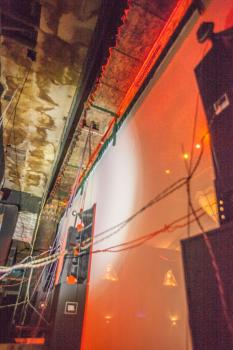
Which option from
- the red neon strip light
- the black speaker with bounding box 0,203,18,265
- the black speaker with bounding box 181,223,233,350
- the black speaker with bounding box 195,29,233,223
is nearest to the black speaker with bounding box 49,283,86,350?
the red neon strip light

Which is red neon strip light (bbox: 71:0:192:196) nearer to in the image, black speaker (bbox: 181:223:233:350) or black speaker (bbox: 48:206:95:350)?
black speaker (bbox: 48:206:95:350)

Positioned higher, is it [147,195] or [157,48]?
[157,48]

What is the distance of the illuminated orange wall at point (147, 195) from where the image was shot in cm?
268

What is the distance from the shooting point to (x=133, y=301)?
4617 millimetres

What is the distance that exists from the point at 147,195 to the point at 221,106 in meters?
2.54

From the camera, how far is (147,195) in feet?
11.6

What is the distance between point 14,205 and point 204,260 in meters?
7.65

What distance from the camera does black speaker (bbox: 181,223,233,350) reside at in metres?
0.78

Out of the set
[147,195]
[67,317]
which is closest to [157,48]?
[147,195]

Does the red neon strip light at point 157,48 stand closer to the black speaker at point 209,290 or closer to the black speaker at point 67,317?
the black speaker at point 209,290

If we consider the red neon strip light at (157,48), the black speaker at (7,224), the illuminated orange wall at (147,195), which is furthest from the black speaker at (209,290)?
the black speaker at (7,224)

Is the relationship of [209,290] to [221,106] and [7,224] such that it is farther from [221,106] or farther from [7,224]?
[7,224]

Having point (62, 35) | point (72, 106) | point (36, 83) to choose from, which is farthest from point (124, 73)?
point (36, 83)

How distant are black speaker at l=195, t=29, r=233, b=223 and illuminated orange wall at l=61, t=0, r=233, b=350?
0.84 metres
